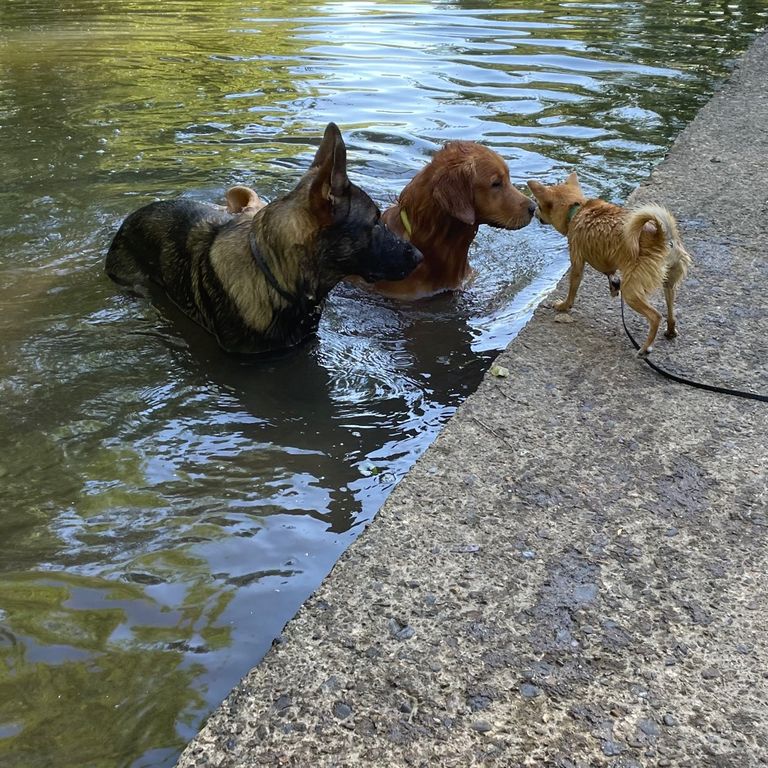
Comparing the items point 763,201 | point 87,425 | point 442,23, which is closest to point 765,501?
point 87,425

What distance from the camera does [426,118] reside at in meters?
10.4

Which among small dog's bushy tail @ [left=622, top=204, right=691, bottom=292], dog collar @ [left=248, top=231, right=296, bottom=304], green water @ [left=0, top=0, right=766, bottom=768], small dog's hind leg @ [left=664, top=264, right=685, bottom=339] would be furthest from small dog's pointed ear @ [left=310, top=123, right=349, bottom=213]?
small dog's hind leg @ [left=664, top=264, right=685, bottom=339]

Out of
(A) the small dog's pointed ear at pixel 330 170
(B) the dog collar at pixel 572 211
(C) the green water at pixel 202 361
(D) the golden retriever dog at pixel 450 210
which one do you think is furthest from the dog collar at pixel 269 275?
(B) the dog collar at pixel 572 211

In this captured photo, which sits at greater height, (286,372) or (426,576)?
(426,576)

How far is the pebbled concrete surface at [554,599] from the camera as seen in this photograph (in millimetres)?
2578

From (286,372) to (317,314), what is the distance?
47 centimetres

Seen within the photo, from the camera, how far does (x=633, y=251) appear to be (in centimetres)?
468

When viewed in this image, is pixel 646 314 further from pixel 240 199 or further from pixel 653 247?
pixel 240 199

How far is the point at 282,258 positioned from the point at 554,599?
296 centimetres

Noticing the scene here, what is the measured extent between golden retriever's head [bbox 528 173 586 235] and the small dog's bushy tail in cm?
79

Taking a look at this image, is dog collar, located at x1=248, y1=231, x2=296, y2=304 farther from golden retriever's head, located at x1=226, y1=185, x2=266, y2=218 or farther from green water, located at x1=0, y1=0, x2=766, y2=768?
golden retriever's head, located at x1=226, y1=185, x2=266, y2=218

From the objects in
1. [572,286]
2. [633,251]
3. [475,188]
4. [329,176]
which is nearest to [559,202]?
[572,286]

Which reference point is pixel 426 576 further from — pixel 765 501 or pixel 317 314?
pixel 317 314

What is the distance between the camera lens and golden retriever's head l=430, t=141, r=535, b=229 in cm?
599
